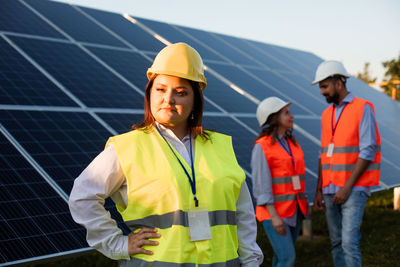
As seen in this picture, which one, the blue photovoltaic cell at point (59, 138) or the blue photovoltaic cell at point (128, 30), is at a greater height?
the blue photovoltaic cell at point (128, 30)

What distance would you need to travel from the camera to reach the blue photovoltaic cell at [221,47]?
38.1 feet

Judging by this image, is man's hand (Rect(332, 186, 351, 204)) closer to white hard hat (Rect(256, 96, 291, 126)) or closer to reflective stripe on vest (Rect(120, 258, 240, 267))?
white hard hat (Rect(256, 96, 291, 126))

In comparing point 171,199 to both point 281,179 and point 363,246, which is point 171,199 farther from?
point 363,246

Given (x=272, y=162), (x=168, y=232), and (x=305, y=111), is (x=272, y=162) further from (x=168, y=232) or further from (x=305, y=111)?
(x=305, y=111)

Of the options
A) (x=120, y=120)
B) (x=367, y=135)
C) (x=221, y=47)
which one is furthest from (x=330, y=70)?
(x=221, y=47)

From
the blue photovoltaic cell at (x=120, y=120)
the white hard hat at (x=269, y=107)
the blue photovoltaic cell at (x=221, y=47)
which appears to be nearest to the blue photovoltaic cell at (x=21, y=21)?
the blue photovoltaic cell at (x=120, y=120)

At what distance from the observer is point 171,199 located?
7.98ft

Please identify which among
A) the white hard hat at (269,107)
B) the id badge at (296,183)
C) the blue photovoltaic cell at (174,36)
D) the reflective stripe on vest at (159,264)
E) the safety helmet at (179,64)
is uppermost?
the blue photovoltaic cell at (174,36)

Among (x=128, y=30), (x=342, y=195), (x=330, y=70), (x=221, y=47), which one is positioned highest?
(x=128, y=30)

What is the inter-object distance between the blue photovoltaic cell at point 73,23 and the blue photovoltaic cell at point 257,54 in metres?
4.81

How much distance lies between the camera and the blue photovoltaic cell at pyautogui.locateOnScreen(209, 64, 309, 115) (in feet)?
32.3

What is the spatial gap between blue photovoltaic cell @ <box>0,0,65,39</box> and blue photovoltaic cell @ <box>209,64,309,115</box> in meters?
3.59

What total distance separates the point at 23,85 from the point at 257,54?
27.7 ft

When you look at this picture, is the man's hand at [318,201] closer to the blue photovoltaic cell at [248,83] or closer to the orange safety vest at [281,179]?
the orange safety vest at [281,179]
